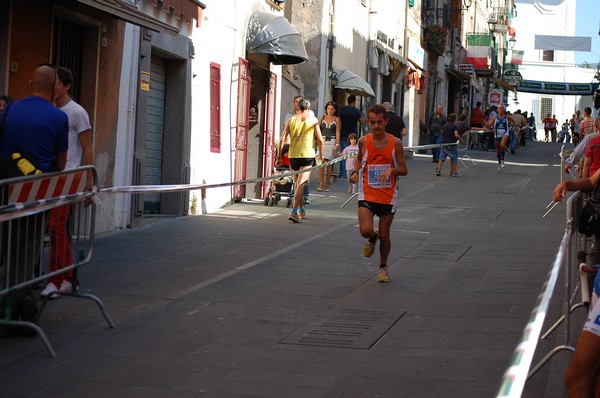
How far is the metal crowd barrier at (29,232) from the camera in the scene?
711cm

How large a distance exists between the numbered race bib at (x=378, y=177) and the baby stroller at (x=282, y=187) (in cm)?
804

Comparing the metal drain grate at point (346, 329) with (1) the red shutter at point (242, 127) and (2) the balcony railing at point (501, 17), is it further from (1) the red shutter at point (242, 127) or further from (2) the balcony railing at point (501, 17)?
(2) the balcony railing at point (501, 17)

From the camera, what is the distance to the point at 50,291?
8.27m

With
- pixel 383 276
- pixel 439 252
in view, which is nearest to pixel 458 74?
pixel 439 252

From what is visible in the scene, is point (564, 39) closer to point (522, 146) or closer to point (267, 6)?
point (522, 146)

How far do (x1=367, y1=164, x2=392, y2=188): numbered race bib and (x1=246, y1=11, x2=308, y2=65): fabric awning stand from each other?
9.29m

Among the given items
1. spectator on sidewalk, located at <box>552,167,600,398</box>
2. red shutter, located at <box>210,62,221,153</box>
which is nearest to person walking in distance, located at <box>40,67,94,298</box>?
spectator on sidewalk, located at <box>552,167,600,398</box>

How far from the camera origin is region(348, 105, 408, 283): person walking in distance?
11.0 metres

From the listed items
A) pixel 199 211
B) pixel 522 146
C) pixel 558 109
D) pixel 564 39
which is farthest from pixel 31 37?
pixel 558 109

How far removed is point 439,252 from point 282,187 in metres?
6.36

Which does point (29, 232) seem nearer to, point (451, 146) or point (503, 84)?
point (451, 146)

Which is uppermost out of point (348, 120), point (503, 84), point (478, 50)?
point (478, 50)

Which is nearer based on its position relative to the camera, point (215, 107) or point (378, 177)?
point (378, 177)

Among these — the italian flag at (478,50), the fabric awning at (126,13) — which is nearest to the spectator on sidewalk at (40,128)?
the fabric awning at (126,13)
